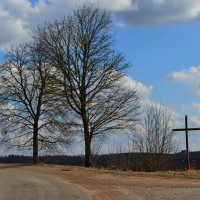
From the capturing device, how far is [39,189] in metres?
Answer: 23.3

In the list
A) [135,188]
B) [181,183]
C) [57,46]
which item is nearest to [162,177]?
[181,183]

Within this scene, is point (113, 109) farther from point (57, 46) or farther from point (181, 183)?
point (181, 183)

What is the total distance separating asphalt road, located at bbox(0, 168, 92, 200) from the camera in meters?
20.2

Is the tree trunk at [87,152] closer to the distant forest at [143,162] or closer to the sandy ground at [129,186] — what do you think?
the distant forest at [143,162]

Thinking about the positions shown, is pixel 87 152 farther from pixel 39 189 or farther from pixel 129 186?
pixel 39 189

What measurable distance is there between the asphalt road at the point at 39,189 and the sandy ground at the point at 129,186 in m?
0.64

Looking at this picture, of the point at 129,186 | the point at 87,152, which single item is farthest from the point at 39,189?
the point at 87,152

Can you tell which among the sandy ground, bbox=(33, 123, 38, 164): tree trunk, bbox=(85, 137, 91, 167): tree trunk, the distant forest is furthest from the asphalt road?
bbox=(33, 123, 38, 164): tree trunk

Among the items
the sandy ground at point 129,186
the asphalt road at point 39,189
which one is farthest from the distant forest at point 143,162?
the asphalt road at point 39,189

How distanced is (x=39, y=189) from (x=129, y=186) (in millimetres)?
4320

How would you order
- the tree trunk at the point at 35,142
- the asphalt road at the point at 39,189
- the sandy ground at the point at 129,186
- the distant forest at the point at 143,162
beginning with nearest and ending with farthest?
the asphalt road at the point at 39,189 < the sandy ground at the point at 129,186 < the distant forest at the point at 143,162 < the tree trunk at the point at 35,142

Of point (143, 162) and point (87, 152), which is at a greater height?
point (87, 152)

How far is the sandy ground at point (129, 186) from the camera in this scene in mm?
20484

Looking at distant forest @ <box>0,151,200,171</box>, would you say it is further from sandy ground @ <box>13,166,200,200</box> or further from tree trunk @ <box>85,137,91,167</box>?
sandy ground @ <box>13,166,200,200</box>
